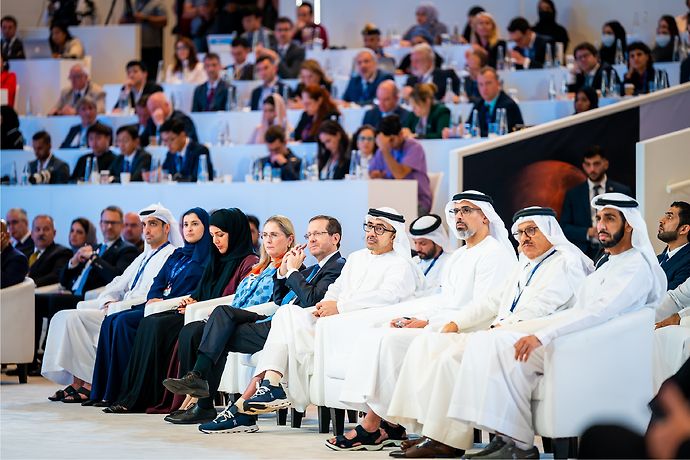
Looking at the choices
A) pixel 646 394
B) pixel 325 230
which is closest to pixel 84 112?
pixel 325 230

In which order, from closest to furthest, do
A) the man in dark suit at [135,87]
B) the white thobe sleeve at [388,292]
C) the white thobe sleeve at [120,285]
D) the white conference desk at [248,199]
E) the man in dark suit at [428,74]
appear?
the white thobe sleeve at [388,292] → the white thobe sleeve at [120,285] → the white conference desk at [248,199] → the man in dark suit at [428,74] → the man in dark suit at [135,87]

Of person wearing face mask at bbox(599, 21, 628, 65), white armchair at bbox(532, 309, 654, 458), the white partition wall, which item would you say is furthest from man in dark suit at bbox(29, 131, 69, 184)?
white armchair at bbox(532, 309, 654, 458)

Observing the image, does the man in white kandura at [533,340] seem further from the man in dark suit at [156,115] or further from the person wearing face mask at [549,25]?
the person wearing face mask at [549,25]

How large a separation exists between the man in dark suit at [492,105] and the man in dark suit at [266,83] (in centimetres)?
234

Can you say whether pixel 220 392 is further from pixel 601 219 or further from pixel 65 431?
pixel 601 219

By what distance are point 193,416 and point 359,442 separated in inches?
54.3

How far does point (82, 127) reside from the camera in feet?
40.8

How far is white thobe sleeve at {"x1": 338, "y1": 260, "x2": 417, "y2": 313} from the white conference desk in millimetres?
2105

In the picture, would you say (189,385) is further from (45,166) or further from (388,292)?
(45,166)

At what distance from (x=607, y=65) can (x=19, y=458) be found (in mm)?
6986

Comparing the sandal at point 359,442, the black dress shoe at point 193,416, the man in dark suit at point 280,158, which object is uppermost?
the man in dark suit at point 280,158

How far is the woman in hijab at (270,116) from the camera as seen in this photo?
1152 cm

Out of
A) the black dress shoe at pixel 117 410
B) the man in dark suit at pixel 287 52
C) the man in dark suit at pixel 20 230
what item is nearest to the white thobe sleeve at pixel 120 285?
the black dress shoe at pixel 117 410

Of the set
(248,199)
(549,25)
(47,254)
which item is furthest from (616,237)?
(549,25)
